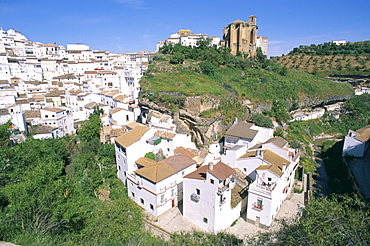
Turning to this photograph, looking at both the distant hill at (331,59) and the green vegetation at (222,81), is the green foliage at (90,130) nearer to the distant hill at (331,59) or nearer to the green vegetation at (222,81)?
the green vegetation at (222,81)

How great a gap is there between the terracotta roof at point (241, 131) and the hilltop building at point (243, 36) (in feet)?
105

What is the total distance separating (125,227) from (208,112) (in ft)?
54.4

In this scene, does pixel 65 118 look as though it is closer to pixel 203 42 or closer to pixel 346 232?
pixel 203 42

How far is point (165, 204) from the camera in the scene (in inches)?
734

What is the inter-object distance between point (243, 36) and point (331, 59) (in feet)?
151

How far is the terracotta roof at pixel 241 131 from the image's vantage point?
74.8 feet

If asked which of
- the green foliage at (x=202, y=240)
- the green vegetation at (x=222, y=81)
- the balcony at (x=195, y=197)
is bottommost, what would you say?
the green foliage at (x=202, y=240)

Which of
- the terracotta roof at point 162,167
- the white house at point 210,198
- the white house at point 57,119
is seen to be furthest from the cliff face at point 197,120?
the white house at point 57,119

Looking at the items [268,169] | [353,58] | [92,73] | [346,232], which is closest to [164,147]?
[268,169]

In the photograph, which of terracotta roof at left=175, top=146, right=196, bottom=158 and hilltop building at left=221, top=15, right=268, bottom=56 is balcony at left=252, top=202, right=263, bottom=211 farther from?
hilltop building at left=221, top=15, right=268, bottom=56

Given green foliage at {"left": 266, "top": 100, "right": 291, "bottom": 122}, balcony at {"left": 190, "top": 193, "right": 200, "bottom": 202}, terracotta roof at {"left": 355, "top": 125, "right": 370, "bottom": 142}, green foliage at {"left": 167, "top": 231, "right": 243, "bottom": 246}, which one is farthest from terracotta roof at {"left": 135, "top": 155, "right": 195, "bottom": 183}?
terracotta roof at {"left": 355, "top": 125, "right": 370, "bottom": 142}

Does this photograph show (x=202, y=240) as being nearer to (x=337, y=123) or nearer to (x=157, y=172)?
(x=157, y=172)

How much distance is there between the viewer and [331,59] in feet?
258

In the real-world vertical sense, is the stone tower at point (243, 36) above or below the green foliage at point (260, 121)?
above
